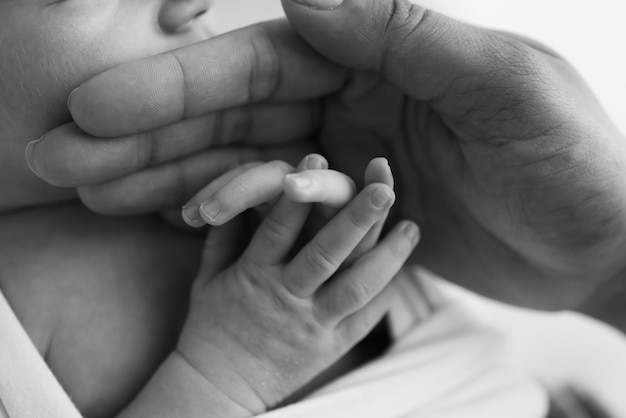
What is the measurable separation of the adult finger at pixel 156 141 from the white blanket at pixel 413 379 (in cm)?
18

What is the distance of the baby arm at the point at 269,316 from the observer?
692mm

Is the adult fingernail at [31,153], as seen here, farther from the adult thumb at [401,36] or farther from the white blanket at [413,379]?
the adult thumb at [401,36]

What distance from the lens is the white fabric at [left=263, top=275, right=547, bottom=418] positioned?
0.78 m

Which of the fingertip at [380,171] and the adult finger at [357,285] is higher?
the fingertip at [380,171]

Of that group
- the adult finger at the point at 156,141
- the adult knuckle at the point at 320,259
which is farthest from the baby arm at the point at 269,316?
the adult finger at the point at 156,141

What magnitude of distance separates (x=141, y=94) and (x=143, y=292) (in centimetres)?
25

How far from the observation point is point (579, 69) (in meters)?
1.07

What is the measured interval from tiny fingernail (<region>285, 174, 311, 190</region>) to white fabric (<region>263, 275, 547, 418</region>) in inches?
10.3

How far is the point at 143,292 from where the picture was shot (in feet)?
2.61

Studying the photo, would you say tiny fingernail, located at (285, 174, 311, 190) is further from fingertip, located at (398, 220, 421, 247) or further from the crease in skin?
fingertip, located at (398, 220, 421, 247)

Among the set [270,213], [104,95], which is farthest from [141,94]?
[270,213]

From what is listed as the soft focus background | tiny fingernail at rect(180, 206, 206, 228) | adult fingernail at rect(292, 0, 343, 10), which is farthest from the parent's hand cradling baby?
the soft focus background

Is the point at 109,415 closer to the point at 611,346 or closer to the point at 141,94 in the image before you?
the point at 141,94

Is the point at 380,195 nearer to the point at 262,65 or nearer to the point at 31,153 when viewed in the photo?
the point at 262,65
